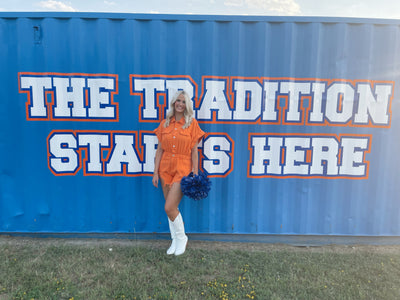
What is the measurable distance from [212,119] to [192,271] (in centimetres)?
192

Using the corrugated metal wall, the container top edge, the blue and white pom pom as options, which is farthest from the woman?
the container top edge

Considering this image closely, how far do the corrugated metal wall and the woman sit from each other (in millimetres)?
338

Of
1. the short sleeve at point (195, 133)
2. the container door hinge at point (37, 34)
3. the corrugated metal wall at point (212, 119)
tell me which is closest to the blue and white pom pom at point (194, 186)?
the short sleeve at point (195, 133)

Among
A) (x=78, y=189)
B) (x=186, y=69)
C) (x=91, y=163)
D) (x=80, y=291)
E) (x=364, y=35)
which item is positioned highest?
(x=364, y=35)

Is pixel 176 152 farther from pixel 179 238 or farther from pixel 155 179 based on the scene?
pixel 179 238

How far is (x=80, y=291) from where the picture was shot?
2.95 m

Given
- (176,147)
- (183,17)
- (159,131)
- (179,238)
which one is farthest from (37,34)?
(179,238)

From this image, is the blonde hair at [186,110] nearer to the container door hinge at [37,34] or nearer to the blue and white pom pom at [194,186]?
the blue and white pom pom at [194,186]

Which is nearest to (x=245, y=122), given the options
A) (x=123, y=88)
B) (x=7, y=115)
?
(x=123, y=88)

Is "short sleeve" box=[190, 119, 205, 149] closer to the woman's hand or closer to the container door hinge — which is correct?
the woman's hand

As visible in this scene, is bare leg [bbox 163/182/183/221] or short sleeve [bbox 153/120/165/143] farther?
short sleeve [bbox 153/120/165/143]

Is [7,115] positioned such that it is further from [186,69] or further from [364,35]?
[364,35]

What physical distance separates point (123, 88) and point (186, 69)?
2.90ft

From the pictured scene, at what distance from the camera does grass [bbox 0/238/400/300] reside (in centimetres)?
295
